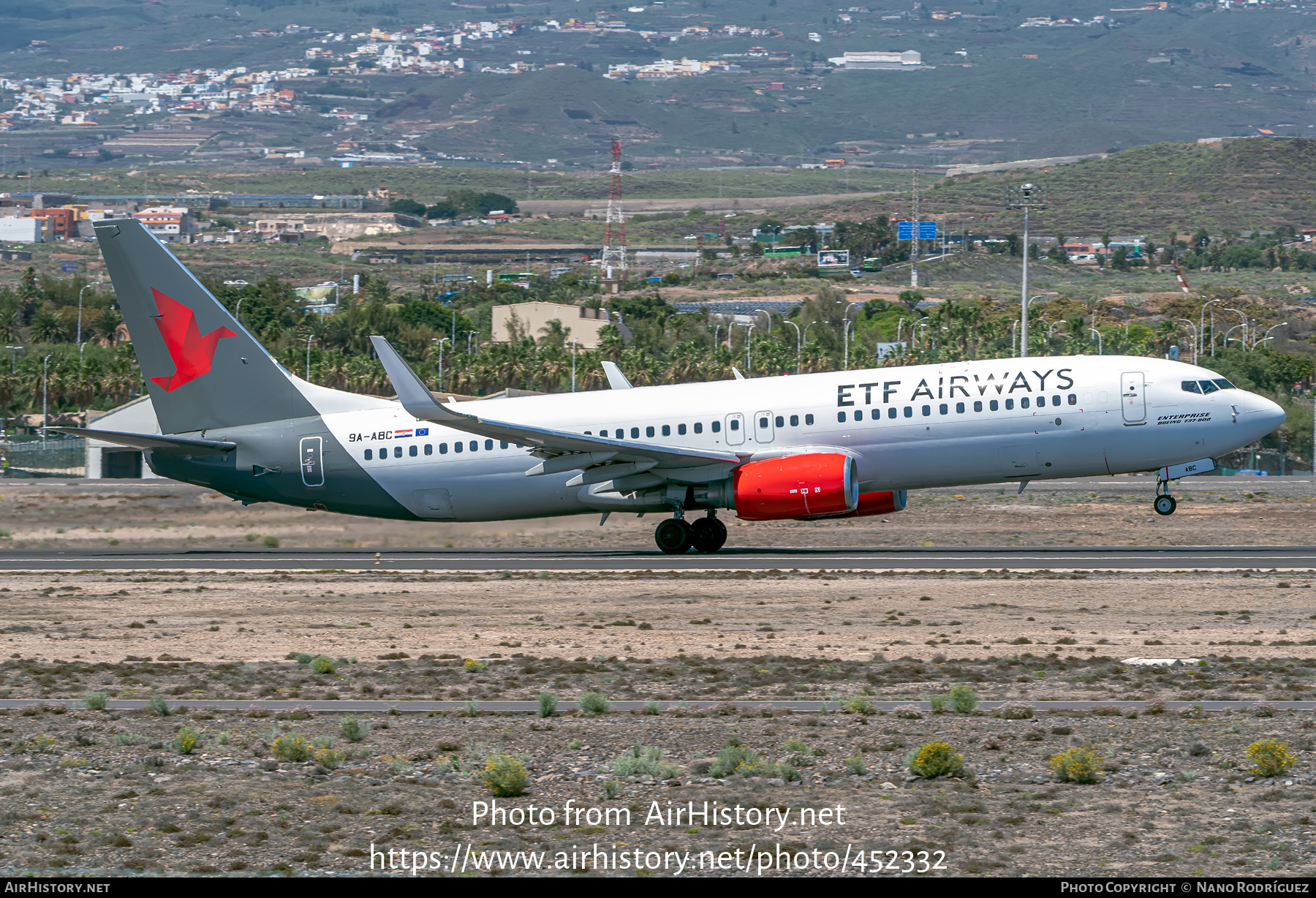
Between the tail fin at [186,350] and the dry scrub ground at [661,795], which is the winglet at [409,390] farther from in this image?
the dry scrub ground at [661,795]

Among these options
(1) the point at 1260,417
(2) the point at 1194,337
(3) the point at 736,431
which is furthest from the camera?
(2) the point at 1194,337

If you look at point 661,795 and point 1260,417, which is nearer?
point 661,795

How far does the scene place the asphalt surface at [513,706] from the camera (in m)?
19.5

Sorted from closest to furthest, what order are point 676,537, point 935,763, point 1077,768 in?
point 1077,768 → point 935,763 → point 676,537

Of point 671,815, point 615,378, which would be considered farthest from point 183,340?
point 671,815

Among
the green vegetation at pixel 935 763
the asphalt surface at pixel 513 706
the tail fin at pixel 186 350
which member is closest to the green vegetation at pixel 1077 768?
the green vegetation at pixel 935 763

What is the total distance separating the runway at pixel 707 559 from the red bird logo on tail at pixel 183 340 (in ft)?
16.4

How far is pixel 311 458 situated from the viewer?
131 ft

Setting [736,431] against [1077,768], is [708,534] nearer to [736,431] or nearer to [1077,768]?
[736,431]

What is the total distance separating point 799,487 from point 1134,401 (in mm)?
8326

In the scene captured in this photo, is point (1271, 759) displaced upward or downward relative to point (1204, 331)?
downward
